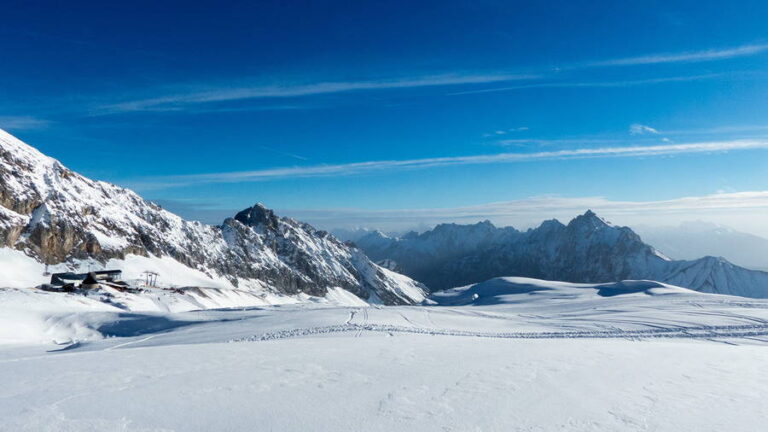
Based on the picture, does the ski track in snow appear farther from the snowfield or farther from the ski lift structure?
the ski lift structure

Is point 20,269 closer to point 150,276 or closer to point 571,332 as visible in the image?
point 150,276

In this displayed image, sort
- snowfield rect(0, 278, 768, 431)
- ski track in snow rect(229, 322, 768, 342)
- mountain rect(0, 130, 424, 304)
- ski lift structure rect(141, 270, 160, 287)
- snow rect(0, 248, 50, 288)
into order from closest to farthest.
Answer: snowfield rect(0, 278, 768, 431), ski track in snow rect(229, 322, 768, 342), snow rect(0, 248, 50, 288), mountain rect(0, 130, 424, 304), ski lift structure rect(141, 270, 160, 287)

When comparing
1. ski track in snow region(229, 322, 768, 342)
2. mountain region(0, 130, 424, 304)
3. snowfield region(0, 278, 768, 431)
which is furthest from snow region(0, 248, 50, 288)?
ski track in snow region(229, 322, 768, 342)

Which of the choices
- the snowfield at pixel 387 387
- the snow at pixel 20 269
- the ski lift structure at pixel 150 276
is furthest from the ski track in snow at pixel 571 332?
the ski lift structure at pixel 150 276

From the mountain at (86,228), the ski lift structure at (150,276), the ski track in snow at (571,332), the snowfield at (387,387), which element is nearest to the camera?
the snowfield at (387,387)

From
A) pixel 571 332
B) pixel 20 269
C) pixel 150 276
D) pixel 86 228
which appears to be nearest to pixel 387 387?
pixel 571 332

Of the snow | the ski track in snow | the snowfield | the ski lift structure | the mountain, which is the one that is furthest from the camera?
the ski lift structure

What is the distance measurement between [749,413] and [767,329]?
81.0ft

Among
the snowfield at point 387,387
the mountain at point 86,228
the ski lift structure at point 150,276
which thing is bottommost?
the ski lift structure at point 150,276

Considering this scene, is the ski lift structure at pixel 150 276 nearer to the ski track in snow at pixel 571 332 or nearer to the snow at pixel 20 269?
the snow at pixel 20 269

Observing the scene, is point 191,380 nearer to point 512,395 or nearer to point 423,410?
point 423,410

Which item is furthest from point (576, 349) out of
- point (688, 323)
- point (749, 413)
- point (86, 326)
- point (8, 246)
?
point (8, 246)

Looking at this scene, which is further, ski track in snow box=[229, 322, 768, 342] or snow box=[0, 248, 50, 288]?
snow box=[0, 248, 50, 288]

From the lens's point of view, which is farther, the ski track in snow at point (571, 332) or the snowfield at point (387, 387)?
the ski track in snow at point (571, 332)
